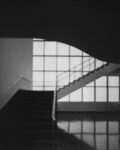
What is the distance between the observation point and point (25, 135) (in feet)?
45.8

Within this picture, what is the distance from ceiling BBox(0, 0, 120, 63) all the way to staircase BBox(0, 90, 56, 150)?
4.15 meters

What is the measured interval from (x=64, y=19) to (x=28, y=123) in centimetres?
969

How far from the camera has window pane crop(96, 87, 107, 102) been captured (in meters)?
33.5

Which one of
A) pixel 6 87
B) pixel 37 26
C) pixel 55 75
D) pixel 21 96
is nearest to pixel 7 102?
pixel 6 87

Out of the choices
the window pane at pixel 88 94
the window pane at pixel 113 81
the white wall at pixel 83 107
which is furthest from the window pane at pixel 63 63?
the window pane at pixel 113 81

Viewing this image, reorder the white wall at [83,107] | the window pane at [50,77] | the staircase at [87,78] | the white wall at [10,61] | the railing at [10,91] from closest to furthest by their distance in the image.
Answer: the railing at [10,91] < the white wall at [10,61] < the staircase at [87,78] < the window pane at [50,77] < the white wall at [83,107]

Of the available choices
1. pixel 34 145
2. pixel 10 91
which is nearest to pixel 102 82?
pixel 10 91

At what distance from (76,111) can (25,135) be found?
1970cm

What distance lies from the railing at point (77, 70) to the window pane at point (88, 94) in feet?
5.37

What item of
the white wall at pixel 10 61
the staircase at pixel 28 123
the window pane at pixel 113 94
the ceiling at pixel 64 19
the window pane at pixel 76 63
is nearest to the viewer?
the ceiling at pixel 64 19

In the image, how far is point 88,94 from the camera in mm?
33531

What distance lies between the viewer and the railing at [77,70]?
107ft

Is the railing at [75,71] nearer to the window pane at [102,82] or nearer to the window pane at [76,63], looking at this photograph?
the window pane at [76,63]

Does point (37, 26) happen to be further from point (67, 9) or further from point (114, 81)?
point (114, 81)
